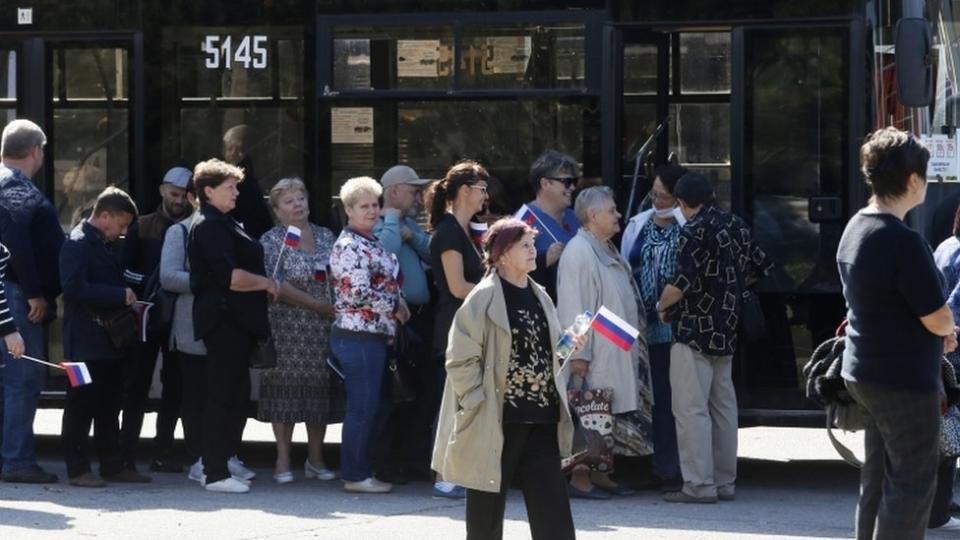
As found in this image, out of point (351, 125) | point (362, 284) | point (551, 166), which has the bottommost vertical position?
point (362, 284)

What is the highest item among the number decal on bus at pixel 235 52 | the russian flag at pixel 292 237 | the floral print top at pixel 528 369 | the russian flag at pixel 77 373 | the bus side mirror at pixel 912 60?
the number decal on bus at pixel 235 52

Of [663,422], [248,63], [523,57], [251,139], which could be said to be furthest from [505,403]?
[248,63]

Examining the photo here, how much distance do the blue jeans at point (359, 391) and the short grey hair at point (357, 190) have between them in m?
0.72

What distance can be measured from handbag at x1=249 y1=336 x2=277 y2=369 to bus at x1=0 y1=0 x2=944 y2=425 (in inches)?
34.9

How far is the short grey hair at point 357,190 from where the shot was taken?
31.7 feet

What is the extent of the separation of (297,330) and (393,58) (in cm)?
156

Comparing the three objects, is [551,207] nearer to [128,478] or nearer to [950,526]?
[950,526]

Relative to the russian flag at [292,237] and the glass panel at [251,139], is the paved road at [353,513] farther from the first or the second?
the glass panel at [251,139]

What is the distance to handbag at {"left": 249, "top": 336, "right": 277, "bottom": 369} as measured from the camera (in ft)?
31.9

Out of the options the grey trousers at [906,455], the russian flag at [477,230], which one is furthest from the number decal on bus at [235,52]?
the grey trousers at [906,455]

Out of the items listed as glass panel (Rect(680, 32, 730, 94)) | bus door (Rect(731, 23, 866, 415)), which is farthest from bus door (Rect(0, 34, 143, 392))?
bus door (Rect(731, 23, 866, 415))

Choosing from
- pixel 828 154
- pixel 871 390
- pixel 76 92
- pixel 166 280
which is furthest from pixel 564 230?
pixel 871 390

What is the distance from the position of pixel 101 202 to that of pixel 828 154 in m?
3.76

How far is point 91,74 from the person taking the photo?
1043 centimetres
